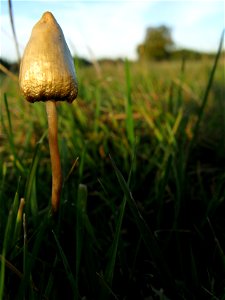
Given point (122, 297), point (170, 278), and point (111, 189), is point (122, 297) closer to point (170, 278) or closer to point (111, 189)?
point (170, 278)

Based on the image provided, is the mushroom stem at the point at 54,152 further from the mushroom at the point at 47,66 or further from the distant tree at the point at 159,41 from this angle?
the distant tree at the point at 159,41

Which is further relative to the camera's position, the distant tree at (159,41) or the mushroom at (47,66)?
the distant tree at (159,41)

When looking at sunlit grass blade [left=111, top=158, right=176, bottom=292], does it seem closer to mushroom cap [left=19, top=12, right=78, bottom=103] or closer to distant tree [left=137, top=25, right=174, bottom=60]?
mushroom cap [left=19, top=12, right=78, bottom=103]

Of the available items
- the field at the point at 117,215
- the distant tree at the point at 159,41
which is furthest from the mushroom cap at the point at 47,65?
the distant tree at the point at 159,41

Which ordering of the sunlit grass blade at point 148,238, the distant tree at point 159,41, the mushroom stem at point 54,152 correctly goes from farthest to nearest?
the distant tree at point 159,41 < the mushroom stem at point 54,152 < the sunlit grass blade at point 148,238

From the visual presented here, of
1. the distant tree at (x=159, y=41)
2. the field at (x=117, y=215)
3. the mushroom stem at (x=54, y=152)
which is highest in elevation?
the distant tree at (x=159, y=41)

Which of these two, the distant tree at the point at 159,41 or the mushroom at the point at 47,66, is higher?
the distant tree at the point at 159,41

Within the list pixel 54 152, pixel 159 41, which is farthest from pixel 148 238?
pixel 159 41

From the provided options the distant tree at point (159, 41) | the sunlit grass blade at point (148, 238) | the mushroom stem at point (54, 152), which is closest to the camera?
the sunlit grass blade at point (148, 238)
